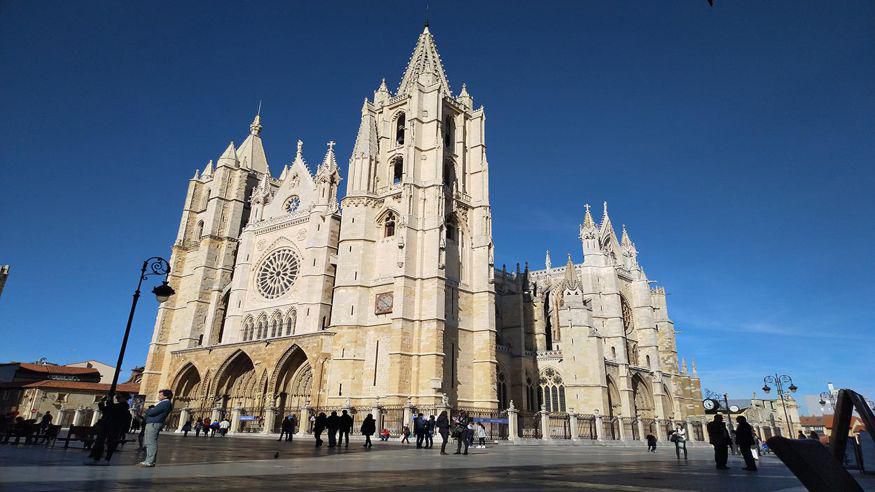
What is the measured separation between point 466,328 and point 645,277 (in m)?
20.4

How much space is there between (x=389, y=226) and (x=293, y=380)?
10.8 metres

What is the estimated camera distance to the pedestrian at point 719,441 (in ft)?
35.2

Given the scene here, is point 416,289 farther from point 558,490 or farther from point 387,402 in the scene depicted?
point 558,490

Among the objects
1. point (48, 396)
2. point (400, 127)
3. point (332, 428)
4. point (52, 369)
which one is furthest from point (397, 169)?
point (52, 369)

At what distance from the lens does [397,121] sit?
3712cm

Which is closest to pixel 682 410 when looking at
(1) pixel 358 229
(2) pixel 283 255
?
(1) pixel 358 229

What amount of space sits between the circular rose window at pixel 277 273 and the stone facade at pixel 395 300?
0.11m

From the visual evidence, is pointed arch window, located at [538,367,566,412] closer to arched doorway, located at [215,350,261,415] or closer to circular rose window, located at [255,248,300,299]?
circular rose window, located at [255,248,300,299]

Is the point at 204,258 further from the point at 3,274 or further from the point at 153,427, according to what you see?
the point at 153,427

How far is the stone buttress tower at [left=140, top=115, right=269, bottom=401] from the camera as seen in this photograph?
38281 millimetres

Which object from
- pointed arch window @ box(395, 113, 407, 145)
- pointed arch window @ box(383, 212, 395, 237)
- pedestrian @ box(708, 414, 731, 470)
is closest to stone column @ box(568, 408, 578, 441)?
pointed arch window @ box(383, 212, 395, 237)

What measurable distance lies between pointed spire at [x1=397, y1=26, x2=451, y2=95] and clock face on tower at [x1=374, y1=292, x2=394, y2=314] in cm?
1446

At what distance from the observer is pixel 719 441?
35.8 feet

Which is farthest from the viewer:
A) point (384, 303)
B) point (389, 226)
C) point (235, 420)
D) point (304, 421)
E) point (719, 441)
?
point (389, 226)
